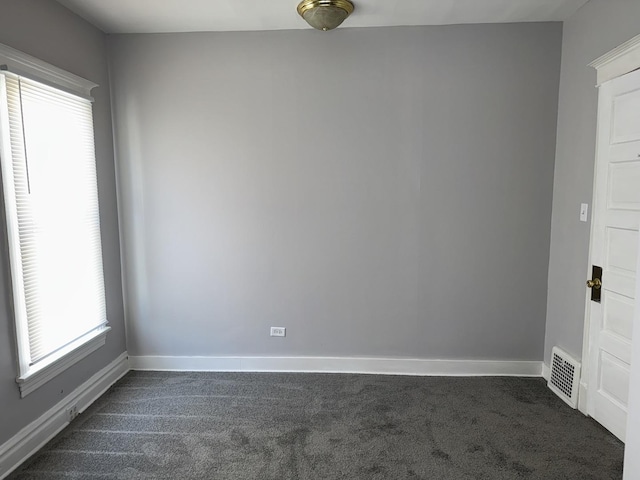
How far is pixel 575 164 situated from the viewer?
280cm

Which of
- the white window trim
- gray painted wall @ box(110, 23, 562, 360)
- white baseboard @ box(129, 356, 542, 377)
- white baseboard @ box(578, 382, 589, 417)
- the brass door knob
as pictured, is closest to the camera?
the white window trim

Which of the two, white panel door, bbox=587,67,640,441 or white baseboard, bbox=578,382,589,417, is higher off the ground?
white panel door, bbox=587,67,640,441

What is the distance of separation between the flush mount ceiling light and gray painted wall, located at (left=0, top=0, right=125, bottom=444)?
64.0 inches

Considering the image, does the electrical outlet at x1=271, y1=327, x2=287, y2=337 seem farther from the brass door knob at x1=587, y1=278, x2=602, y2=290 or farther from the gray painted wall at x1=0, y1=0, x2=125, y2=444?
the brass door knob at x1=587, y1=278, x2=602, y2=290

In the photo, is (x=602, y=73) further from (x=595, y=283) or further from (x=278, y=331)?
(x=278, y=331)

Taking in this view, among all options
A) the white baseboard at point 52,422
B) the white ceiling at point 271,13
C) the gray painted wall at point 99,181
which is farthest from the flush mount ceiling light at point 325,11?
the white baseboard at point 52,422

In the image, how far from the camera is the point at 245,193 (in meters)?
3.21

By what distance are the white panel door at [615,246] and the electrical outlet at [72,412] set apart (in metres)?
3.53

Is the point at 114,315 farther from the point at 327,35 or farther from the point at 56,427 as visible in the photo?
the point at 327,35

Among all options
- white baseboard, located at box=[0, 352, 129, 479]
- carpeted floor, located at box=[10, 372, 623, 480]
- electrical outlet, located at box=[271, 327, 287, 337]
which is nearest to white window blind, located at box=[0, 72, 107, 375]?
white baseboard, located at box=[0, 352, 129, 479]

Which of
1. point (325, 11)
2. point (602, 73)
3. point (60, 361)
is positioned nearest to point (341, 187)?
point (325, 11)

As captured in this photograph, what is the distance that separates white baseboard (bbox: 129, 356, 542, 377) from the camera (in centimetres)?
323

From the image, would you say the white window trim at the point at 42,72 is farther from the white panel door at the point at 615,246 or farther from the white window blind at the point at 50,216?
the white panel door at the point at 615,246

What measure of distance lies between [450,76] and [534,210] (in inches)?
49.9
